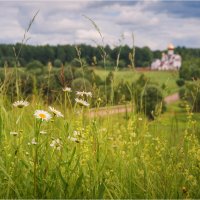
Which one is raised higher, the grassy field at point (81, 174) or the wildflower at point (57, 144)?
the wildflower at point (57, 144)

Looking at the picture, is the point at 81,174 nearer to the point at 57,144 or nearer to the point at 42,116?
the point at 57,144

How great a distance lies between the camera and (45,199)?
103 inches

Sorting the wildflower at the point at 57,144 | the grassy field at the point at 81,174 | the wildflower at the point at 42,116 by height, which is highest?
the wildflower at the point at 42,116

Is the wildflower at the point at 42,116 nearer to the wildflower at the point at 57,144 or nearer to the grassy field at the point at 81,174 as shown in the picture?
the grassy field at the point at 81,174

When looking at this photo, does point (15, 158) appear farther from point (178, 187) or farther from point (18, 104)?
point (178, 187)

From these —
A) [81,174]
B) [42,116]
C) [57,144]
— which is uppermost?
[42,116]

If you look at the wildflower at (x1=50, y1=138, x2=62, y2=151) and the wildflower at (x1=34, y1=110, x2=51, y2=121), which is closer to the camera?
the wildflower at (x1=34, y1=110, x2=51, y2=121)

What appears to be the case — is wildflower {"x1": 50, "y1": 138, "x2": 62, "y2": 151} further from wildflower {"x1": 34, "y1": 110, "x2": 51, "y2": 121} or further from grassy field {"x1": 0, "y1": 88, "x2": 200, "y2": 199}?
wildflower {"x1": 34, "y1": 110, "x2": 51, "y2": 121}

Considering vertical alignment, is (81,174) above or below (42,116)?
below

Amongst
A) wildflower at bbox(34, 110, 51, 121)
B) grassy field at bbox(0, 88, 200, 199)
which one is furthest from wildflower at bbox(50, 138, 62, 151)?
wildflower at bbox(34, 110, 51, 121)

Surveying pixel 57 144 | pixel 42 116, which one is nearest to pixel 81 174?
pixel 57 144

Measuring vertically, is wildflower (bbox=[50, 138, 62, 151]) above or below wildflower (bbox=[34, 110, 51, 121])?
below

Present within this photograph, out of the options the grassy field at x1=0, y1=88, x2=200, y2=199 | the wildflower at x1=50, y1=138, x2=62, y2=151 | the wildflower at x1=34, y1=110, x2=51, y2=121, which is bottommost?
the grassy field at x1=0, y1=88, x2=200, y2=199

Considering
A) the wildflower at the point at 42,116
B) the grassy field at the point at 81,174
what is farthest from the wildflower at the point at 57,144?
the wildflower at the point at 42,116
